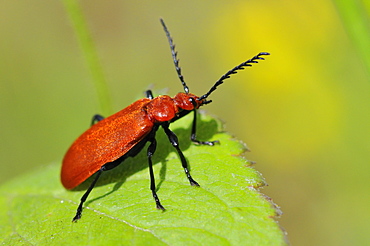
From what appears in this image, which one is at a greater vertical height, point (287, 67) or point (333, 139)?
point (287, 67)

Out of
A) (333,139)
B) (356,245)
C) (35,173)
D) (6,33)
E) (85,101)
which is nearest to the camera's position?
(35,173)

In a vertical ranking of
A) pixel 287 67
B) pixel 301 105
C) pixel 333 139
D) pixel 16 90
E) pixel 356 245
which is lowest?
pixel 356 245

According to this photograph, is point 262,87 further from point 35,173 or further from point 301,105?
point 35,173

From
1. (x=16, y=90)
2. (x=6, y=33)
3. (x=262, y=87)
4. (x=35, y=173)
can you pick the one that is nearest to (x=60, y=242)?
(x=35, y=173)

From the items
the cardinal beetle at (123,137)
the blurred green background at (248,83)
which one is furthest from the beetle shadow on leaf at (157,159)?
the blurred green background at (248,83)

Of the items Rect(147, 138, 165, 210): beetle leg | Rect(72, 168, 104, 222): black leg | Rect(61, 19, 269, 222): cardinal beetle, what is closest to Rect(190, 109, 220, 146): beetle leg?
Rect(61, 19, 269, 222): cardinal beetle

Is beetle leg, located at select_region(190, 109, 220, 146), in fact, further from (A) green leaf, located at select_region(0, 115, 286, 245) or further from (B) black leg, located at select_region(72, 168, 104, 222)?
(B) black leg, located at select_region(72, 168, 104, 222)
